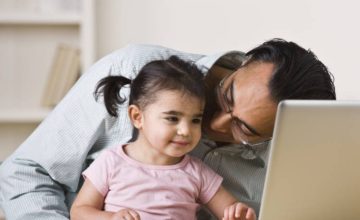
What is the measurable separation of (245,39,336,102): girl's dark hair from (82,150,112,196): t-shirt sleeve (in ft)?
1.25

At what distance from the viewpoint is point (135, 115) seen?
57.2 inches

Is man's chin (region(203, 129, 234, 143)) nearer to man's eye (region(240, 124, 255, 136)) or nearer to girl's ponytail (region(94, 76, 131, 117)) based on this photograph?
man's eye (region(240, 124, 255, 136))

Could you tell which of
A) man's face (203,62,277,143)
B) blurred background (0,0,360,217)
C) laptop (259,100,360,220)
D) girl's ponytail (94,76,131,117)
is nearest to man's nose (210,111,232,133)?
man's face (203,62,277,143)

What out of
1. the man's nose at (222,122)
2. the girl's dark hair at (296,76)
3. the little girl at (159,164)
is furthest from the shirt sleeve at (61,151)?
the girl's dark hair at (296,76)

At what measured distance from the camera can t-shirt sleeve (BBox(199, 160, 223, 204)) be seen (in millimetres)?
1438

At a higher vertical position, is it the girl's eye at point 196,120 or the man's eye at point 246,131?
the girl's eye at point 196,120

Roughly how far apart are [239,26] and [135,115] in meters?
1.14

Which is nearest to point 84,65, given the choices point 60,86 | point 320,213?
point 60,86

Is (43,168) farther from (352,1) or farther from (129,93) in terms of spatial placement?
(352,1)

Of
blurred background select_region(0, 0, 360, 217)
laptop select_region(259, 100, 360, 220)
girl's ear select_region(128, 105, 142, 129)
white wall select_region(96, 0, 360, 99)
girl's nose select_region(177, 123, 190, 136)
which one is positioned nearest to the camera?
laptop select_region(259, 100, 360, 220)

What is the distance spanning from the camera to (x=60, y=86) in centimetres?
283

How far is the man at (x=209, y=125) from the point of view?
4.60ft

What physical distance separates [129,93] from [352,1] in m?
0.72

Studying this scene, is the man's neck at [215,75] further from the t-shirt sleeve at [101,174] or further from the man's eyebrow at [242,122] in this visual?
the t-shirt sleeve at [101,174]
